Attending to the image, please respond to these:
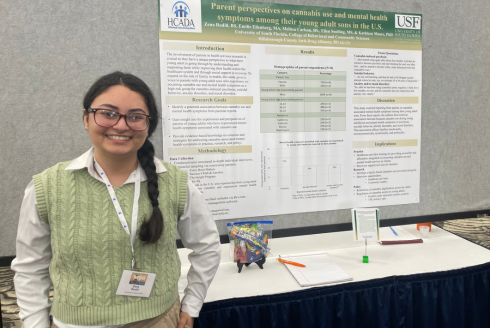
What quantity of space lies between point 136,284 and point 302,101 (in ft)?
3.64

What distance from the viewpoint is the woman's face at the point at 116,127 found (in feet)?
2.65

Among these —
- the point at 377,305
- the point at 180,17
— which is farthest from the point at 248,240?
the point at 180,17

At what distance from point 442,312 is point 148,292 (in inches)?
48.0


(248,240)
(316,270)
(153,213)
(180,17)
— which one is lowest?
(316,270)

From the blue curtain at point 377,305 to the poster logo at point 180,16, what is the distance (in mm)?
1092

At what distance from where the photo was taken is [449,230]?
1.84 m

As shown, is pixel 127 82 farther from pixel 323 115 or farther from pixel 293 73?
pixel 323 115

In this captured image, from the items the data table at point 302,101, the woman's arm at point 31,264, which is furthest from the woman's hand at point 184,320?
the data table at point 302,101

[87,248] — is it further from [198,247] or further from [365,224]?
[365,224]

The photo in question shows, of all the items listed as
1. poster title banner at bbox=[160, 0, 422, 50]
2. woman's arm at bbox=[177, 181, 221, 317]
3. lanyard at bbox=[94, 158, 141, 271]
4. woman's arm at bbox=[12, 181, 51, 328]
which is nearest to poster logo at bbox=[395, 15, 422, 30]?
poster title banner at bbox=[160, 0, 422, 50]

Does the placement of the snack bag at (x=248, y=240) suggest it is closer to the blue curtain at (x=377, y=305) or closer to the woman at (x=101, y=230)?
the blue curtain at (x=377, y=305)

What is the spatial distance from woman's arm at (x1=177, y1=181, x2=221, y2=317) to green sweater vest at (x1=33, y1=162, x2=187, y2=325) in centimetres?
15

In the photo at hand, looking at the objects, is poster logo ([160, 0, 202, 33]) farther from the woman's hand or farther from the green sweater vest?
the woman's hand

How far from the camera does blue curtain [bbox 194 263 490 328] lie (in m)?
1.18
